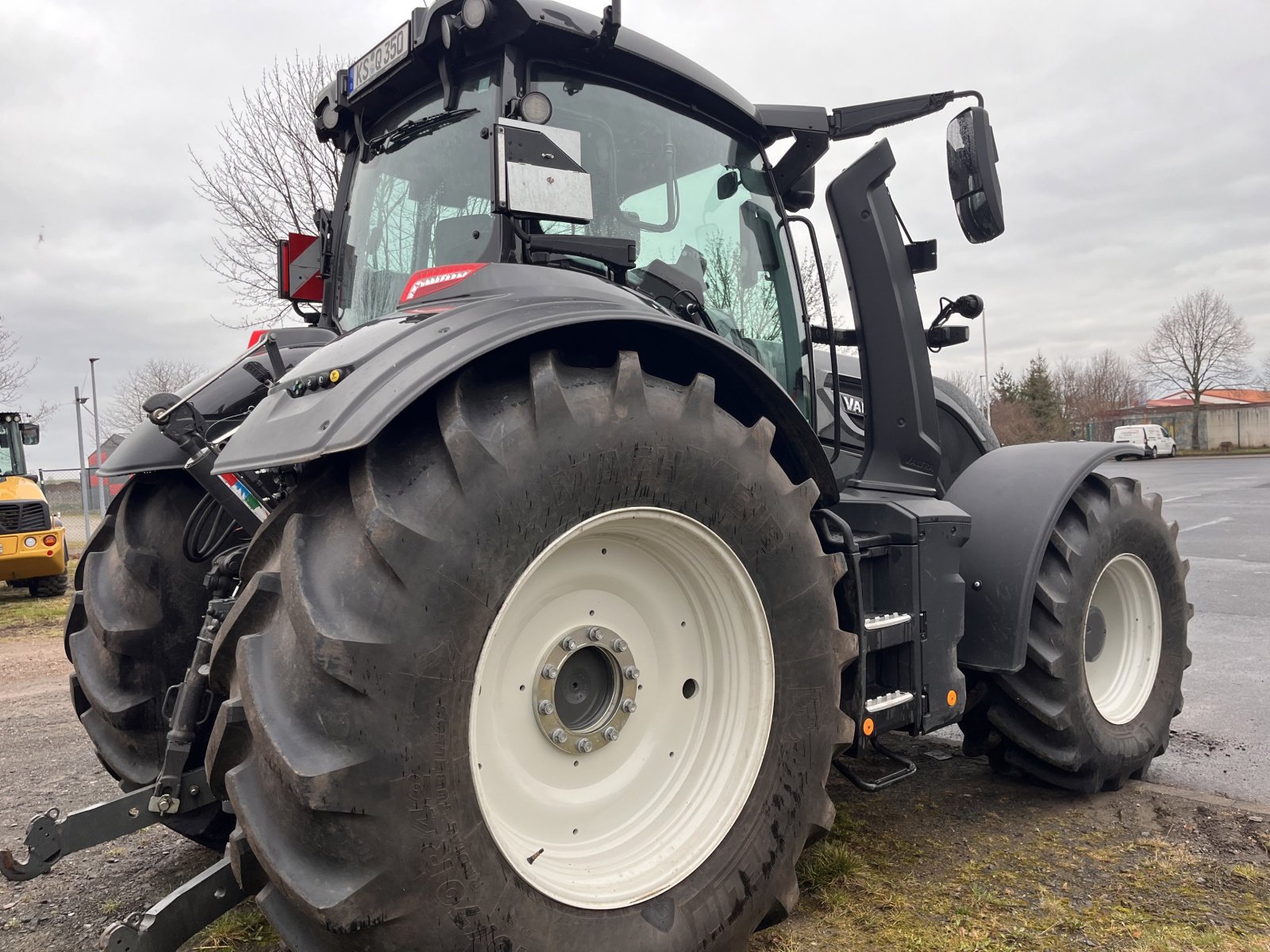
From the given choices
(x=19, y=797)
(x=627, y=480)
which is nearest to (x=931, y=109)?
(x=627, y=480)

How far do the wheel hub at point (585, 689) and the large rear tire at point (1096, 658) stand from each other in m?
1.85

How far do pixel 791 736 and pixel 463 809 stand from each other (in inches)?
39.4

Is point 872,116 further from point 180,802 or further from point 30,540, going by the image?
point 30,540

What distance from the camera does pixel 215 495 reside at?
2404mm

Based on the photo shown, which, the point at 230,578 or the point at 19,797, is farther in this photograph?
the point at 19,797

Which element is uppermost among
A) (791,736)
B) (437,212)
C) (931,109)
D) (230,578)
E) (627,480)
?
(931,109)

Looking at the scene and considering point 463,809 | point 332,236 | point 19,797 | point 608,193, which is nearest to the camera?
point 463,809

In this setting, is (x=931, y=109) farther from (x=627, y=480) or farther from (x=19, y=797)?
(x=19, y=797)

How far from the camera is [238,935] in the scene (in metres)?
2.59

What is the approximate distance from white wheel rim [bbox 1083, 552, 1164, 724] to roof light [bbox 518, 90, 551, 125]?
2917mm

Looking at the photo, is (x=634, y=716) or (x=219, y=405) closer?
(x=634, y=716)

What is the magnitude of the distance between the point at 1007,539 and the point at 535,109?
227cm

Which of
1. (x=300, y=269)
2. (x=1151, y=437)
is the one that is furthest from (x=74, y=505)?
(x=1151, y=437)

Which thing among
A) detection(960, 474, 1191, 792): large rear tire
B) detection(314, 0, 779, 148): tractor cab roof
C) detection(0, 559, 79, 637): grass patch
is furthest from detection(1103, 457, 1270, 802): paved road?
detection(0, 559, 79, 637): grass patch
